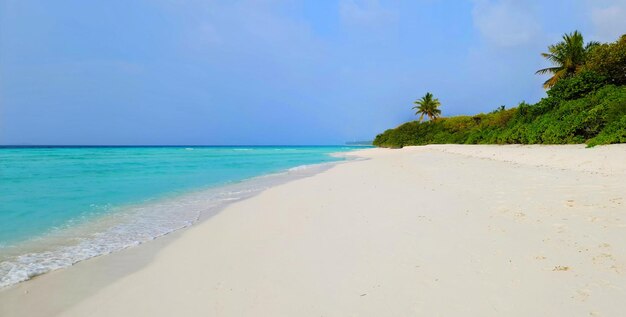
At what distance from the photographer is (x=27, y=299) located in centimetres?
364

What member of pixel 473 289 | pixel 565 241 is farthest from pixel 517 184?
pixel 473 289

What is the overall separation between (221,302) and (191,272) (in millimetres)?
1096

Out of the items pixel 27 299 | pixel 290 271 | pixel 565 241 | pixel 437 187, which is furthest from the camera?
pixel 437 187

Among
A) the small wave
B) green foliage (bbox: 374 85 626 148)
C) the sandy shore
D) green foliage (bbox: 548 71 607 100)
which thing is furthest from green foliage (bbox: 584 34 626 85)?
the small wave

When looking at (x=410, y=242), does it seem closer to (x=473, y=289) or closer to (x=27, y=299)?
(x=473, y=289)

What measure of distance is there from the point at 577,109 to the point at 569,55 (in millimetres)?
16101

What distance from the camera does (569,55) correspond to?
30.6 m

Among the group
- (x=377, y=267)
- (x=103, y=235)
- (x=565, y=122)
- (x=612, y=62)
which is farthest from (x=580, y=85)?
(x=103, y=235)

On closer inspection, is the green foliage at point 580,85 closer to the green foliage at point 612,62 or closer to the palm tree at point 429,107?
the green foliage at point 612,62

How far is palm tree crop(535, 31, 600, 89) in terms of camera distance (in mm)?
30281

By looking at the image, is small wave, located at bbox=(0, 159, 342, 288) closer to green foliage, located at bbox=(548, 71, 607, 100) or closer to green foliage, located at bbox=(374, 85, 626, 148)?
green foliage, located at bbox=(374, 85, 626, 148)

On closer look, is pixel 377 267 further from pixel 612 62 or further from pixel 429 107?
pixel 429 107

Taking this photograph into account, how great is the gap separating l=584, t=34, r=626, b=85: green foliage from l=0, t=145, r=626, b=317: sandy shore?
21.7 meters

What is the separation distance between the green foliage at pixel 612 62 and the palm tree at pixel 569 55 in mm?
7967
